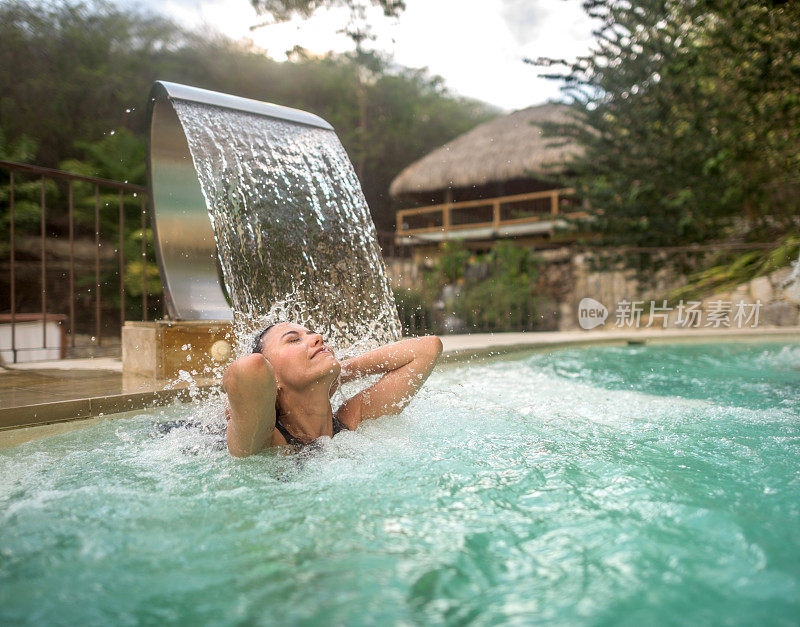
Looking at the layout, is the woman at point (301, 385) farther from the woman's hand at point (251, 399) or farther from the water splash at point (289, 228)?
the water splash at point (289, 228)

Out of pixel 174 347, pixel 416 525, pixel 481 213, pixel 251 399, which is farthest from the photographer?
pixel 481 213

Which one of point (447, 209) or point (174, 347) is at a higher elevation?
point (447, 209)

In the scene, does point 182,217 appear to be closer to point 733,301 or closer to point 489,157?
point 733,301

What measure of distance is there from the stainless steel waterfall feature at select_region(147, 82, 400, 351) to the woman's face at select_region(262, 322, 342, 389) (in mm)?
1671

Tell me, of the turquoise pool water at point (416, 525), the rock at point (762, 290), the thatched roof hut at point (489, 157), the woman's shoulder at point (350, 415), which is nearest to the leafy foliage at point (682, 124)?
the rock at point (762, 290)

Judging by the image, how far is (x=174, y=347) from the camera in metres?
3.81

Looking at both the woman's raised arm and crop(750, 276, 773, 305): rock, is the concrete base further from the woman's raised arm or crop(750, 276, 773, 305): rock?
crop(750, 276, 773, 305): rock

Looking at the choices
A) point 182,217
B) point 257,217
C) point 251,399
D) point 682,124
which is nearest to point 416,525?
point 251,399

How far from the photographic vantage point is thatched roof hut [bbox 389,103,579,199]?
16.0 metres

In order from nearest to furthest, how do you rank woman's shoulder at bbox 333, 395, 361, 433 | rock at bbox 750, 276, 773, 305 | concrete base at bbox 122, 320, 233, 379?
1. woman's shoulder at bbox 333, 395, 361, 433
2. concrete base at bbox 122, 320, 233, 379
3. rock at bbox 750, 276, 773, 305

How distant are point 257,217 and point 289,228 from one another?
24 centimetres

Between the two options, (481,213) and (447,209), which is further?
(481,213)

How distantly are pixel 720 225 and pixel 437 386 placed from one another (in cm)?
946

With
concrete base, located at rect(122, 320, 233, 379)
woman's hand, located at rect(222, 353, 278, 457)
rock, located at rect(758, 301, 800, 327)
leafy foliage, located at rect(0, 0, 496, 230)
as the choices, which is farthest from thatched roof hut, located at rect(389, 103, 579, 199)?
woman's hand, located at rect(222, 353, 278, 457)
